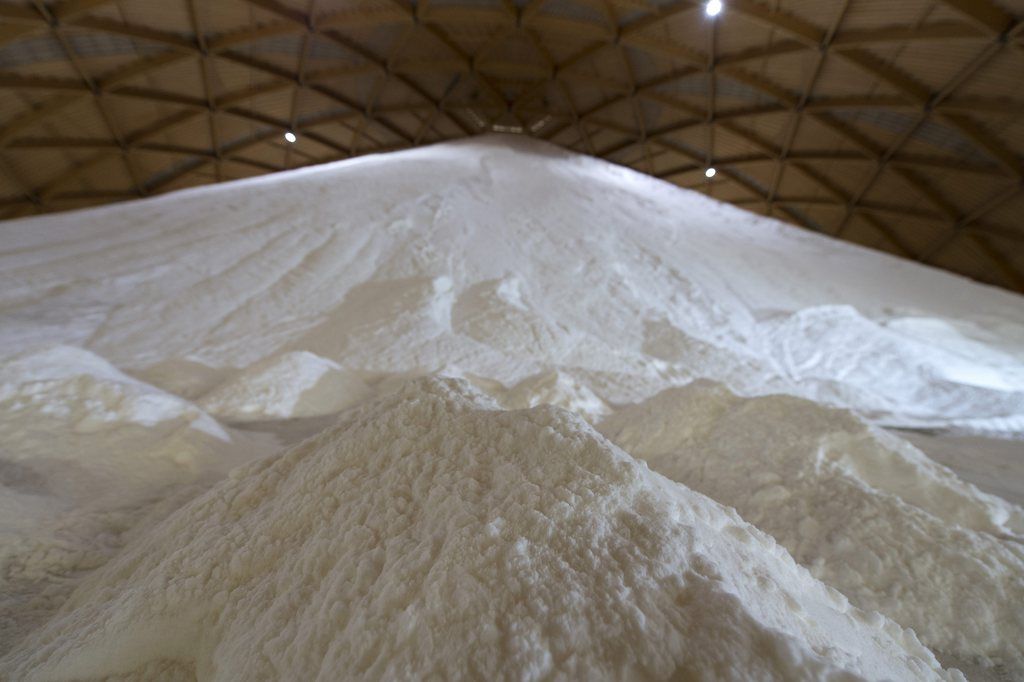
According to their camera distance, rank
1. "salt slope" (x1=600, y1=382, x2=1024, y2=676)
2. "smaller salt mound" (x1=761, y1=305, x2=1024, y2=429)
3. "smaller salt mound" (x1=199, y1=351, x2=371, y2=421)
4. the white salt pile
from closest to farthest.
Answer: the white salt pile, "salt slope" (x1=600, y1=382, x2=1024, y2=676), "smaller salt mound" (x1=199, y1=351, x2=371, y2=421), "smaller salt mound" (x1=761, y1=305, x2=1024, y2=429)

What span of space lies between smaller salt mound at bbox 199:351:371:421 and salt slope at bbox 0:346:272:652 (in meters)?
0.21

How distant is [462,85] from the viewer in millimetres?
13297

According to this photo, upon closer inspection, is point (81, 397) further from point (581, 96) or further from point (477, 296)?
point (581, 96)

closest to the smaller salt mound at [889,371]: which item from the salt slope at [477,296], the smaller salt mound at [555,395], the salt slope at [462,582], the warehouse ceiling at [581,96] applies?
the salt slope at [477,296]

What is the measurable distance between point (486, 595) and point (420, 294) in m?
3.22

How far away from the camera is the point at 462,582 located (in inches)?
39.6

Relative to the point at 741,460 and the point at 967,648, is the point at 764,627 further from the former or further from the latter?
the point at 741,460

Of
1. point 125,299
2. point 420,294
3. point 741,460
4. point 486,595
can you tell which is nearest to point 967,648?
point 741,460

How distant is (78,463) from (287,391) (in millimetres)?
957

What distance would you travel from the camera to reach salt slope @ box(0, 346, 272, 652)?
1.64 m

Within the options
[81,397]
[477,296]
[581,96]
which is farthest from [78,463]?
[581,96]

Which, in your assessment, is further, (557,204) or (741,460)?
(557,204)

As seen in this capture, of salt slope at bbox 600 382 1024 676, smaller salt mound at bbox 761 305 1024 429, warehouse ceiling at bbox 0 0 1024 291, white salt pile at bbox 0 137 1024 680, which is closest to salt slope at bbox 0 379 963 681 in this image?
white salt pile at bbox 0 137 1024 680

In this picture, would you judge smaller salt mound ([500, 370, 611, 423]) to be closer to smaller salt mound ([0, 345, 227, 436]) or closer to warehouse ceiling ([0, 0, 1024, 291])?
smaller salt mound ([0, 345, 227, 436])
